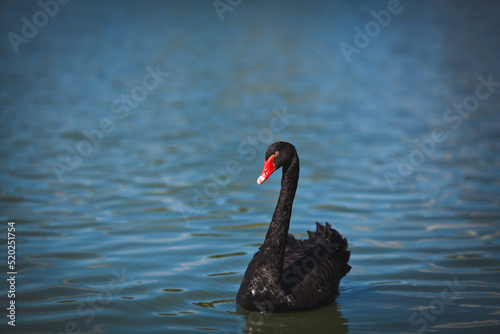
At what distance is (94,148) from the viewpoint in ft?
41.2

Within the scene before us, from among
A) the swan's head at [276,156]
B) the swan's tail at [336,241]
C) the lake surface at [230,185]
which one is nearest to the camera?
the swan's head at [276,156]

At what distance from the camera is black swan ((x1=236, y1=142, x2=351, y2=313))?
5227 mm

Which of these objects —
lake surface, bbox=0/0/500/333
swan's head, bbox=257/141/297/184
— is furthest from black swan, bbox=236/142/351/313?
lake surface, bbox=0/0/500/333

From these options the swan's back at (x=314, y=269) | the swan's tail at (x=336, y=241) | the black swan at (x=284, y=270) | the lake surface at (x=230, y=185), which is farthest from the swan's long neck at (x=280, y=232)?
the swan's tail at (x=336, y=241)

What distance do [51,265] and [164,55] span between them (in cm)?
2179

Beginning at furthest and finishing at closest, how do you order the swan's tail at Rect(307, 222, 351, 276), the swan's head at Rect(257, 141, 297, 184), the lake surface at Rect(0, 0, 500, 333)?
the swan's tail at Rect(307, 222, 351, 276), the lake surface at Rect(0, 0, 500, 333), the swan's head at Rect(257, 141, 297, 184)

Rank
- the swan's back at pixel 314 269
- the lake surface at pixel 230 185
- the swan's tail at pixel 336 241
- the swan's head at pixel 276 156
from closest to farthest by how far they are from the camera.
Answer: the swan's head at pixel 276 156 → the swan's back at pixel 314 269 → the lake surface at pixel 230 185 → the swan's tail at pixel 336 241

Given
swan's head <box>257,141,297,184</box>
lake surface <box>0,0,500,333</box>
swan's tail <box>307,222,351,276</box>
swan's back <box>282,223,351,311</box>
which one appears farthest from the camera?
swan's tail <box>307,222,351,276</box>

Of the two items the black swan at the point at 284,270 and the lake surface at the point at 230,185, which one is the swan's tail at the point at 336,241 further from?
the lake surface at the point at 230,185

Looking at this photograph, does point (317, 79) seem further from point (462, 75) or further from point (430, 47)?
point (430, 47)

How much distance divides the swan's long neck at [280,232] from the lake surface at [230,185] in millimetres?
425

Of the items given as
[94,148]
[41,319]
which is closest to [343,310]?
[41,319]

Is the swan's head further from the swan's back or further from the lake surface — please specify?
the lake surface

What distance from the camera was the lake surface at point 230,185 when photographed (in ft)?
18.1
